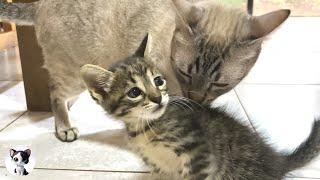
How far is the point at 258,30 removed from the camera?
1.29 meters

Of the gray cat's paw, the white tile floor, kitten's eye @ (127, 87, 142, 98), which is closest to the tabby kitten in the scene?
kitten's eye @ (127, 87, 142, 98)

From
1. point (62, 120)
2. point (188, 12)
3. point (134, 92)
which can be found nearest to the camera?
point (134, 92)

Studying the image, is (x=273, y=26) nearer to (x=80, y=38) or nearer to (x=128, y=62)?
(x=128, y=62)

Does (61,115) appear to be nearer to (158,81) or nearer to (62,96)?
(62,96)

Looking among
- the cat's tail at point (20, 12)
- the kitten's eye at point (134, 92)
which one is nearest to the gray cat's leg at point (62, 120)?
the cat's tail at point (20, 12)

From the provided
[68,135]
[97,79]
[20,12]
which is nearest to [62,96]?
[68,135]

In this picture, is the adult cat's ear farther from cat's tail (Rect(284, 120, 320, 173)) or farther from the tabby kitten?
cat's tail (Rect(284, 120, 320, 173))

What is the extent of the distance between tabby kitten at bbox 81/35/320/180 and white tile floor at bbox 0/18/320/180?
171mm

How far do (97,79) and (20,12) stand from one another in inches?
34.6

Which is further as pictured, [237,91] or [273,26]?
[237,91]

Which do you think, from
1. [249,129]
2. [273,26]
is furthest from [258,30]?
[249,129]

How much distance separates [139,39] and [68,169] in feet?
1.87

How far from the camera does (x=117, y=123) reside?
188 cm

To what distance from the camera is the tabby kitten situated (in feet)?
4.12
